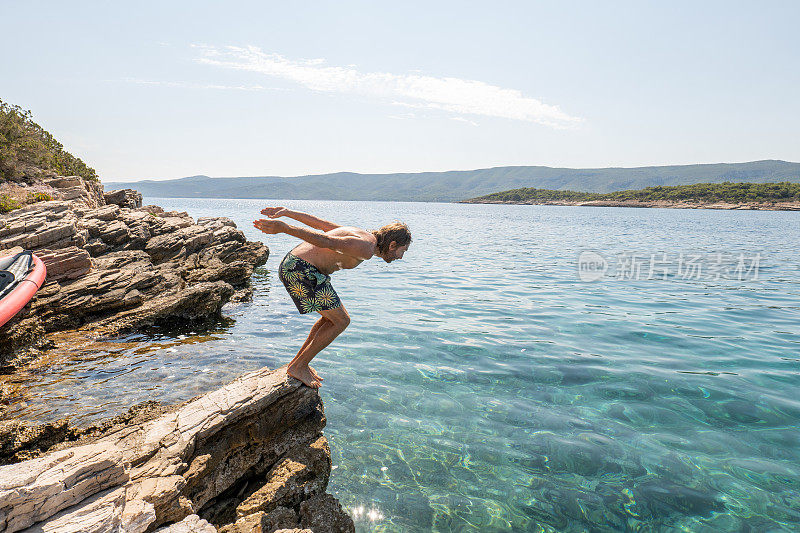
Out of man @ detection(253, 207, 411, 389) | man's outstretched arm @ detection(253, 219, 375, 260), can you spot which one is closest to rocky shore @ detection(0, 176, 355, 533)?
man @ detection(253, 207, 411, 389)

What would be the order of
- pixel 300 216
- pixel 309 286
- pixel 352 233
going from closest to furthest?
1. pixel 352 233
2. pixel 309 286
3. pixel 300 216

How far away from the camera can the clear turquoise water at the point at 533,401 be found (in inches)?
208

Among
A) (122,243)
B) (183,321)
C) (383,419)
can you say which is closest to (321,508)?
(383,419)

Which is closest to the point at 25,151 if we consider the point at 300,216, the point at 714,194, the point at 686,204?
the point at 300,216

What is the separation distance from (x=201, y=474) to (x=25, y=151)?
34.9m

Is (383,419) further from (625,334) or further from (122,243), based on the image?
(122,243)

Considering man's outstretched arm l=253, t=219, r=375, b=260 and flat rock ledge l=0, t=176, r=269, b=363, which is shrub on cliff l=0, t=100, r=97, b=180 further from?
man's outstretched arm l=253, t=219, r=375, b=260

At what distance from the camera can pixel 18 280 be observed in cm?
967

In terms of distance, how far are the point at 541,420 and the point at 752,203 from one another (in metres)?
141

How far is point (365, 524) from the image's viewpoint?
4.98 metres

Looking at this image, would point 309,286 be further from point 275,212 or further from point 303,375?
point 303,375

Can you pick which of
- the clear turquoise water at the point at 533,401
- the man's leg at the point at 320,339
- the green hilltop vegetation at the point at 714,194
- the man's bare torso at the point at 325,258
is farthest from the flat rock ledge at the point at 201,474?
the green hilltop vegetation at the point at 714,194

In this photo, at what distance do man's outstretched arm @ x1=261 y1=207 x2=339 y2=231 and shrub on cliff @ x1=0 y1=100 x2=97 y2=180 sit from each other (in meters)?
28.5

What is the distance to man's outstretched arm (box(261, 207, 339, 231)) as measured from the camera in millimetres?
4829
